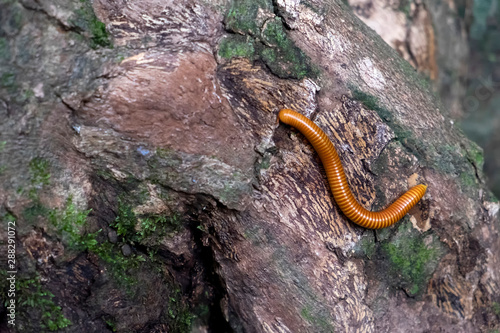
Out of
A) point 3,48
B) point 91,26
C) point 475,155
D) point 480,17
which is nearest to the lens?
point 3,48

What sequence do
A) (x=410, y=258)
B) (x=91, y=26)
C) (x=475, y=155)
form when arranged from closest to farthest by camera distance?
(x=91, y=26)
(x=410, y=258)
(x=475, y=155)

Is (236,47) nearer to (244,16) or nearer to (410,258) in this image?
(244,16)

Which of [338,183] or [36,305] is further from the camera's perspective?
[338,183]

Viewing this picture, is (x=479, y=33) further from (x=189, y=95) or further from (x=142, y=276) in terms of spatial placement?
(x=142, y=276)

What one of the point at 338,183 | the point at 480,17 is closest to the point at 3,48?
the point at 338,183

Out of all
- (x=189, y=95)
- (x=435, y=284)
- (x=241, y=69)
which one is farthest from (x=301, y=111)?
(x=435, y=284)

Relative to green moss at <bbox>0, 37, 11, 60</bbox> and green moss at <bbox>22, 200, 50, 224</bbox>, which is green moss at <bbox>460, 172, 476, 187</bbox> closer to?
green moss at <bbox>22, 200, 50, 224</bbox>
